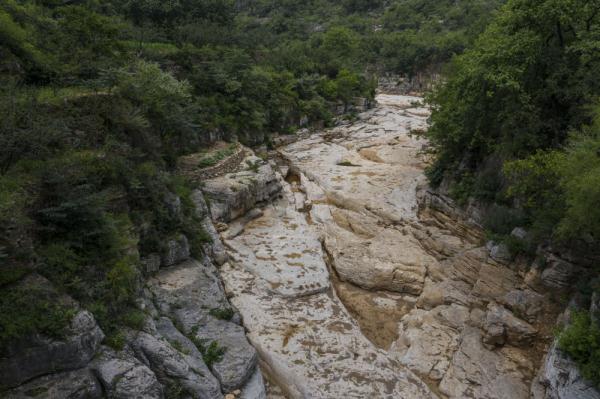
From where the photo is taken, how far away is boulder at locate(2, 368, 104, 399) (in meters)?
6.95

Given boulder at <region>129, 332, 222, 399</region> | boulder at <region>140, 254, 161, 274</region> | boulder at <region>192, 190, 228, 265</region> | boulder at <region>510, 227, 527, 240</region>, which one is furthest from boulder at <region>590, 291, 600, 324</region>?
boulder at <region>140, 254, 161, 274</region>

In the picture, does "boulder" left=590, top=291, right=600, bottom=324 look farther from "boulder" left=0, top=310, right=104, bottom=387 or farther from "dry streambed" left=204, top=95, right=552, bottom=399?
"boulder" left=0, top=310, right=104, bottom=387

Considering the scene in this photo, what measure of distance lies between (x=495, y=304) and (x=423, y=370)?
376 cm

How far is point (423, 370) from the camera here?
1123 cm

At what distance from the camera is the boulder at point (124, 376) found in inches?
302

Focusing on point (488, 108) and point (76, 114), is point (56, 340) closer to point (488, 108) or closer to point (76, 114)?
point (76, 114)

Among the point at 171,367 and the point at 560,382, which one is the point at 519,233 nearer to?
the point at 560,382

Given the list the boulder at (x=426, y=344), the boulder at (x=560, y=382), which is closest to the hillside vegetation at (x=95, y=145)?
the boulder at (x=426, y=344)

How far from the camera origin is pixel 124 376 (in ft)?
25.7

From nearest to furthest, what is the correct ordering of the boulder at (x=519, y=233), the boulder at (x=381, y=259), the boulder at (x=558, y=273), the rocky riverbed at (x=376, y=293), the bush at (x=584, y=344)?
the bush at (x=584, y=344)
the rocky riverbed at (x=376, y=293)
the boulder at (x=558, y=273)
the boulder at (x=519, y=233)
the boulder at (x=381, y=259)

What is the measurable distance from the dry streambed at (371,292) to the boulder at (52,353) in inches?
205

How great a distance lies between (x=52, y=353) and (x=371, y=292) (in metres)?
10.6

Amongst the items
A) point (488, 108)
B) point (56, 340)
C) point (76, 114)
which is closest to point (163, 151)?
point (76, 114)

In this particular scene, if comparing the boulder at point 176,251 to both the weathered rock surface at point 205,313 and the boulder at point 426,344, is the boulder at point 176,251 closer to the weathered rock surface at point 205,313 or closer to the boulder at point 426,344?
the weathered rock surface at point 205,313
